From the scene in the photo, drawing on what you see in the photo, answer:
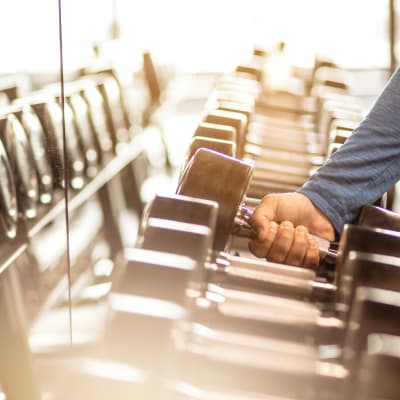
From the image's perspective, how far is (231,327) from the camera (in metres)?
0.26

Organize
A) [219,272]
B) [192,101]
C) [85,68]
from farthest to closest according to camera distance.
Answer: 1. [85,68]
2. [192,101]
3. [219,272]

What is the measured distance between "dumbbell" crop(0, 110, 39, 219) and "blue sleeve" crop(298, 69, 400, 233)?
346 mm

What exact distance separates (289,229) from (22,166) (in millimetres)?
406

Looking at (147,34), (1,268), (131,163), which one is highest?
(147,34)

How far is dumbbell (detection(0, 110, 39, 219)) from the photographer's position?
693 mm

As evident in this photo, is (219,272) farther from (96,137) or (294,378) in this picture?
(96,137)

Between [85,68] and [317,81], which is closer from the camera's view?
[317,81]

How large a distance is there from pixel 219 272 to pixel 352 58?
1.00m

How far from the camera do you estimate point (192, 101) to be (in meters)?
1.41

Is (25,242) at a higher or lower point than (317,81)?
lower

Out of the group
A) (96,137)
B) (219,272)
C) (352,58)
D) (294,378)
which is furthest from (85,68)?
(294,378)

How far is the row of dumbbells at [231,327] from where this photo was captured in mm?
217

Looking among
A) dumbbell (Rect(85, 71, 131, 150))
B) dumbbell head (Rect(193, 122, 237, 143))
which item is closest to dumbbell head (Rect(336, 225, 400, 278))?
dumbbell head (Rect(193, 122, 237, 143))

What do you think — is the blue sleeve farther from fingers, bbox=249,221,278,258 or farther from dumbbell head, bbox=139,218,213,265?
dumbbell head, bbox=139,218,213,265
